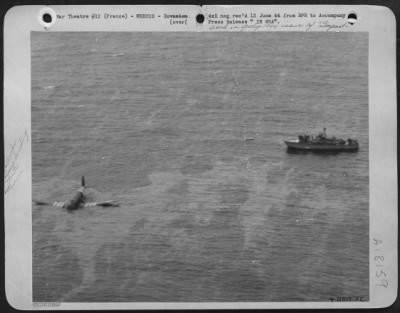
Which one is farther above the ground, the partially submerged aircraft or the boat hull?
the boat hull

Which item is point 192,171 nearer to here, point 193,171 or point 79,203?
point 193,171

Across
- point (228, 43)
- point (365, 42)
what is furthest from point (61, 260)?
point (365, 42)

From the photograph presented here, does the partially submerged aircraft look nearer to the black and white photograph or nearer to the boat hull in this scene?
the black and white photograph

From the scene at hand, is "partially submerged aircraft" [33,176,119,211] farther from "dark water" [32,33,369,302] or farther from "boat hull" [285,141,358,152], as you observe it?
"boat hull" [285,141,358,152]

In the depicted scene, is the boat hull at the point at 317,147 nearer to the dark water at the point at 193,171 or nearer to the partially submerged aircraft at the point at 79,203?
the dark water at the point at 193,171

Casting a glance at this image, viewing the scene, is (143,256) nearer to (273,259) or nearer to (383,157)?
(273,259)

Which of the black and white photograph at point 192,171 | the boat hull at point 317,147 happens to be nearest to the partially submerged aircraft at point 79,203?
the black and white photograph at point 192,171

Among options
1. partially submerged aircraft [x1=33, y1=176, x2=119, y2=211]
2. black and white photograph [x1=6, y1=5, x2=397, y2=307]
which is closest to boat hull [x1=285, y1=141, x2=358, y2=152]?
black and white photograph [x1=6, y1=5, x2=397, y2=307]
